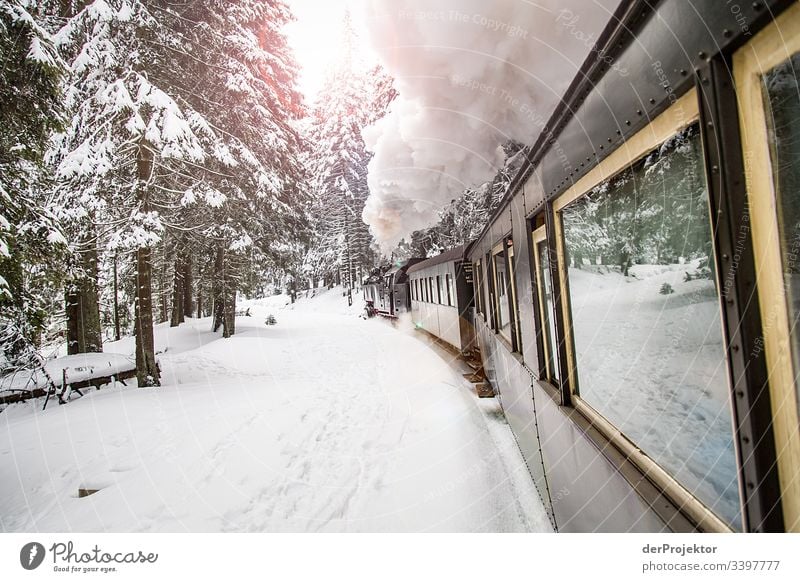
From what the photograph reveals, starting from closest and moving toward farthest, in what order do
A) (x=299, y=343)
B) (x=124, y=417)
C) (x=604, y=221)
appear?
(x=604, y=221)
(x=124, y=417)
(x=299, y=343)

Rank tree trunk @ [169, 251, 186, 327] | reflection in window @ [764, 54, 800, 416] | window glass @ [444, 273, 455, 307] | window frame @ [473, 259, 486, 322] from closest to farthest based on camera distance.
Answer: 1. reflection in window @ [764, 54, 800, 416]
2. window frame @ [473, 259, 486, 322]
3. window glass @ [444, 273, 455, 307]
4. tree trunk @ [169, 251, 186, 327]

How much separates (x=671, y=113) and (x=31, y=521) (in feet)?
18.8

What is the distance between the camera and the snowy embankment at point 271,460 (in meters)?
3.17

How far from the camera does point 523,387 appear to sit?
3465mm

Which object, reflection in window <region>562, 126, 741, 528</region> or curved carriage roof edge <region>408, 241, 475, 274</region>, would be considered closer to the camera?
reflection in window <region>562, 126, 741, 528</region>

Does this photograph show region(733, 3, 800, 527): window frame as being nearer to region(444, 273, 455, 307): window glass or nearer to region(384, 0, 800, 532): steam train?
region(384, 0, 800, 532): steam train

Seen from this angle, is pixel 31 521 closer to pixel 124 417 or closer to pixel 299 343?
pixel 124 417

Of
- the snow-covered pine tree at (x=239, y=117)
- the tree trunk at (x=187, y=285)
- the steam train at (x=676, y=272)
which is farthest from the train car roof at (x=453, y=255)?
the tree trunk at (x=187, y=285)

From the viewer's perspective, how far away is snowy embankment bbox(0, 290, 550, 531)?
10.4 ft

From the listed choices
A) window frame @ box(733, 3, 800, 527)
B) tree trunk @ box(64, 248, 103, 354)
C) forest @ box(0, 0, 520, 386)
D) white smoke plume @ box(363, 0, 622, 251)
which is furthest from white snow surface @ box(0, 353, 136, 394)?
window frame @ box(733, 3, 800, 527)

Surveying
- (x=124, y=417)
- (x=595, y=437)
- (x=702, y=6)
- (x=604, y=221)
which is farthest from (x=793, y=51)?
(x=124, y=417)

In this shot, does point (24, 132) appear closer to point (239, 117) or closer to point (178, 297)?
point (239, 117)

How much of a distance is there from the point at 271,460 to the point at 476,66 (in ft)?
21.1

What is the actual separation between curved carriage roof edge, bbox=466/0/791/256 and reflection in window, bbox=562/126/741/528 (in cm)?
15
